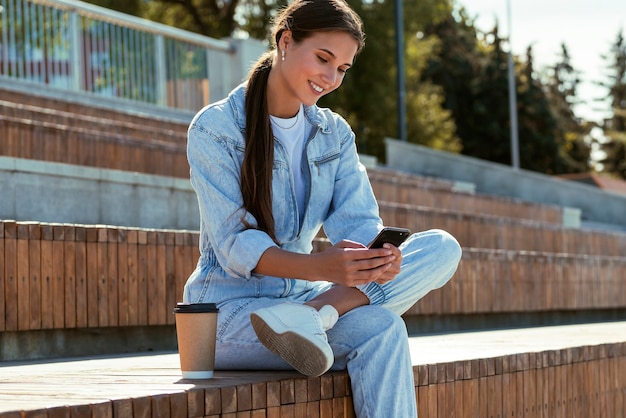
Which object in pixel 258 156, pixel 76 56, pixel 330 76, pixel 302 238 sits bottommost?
pixel 302 238

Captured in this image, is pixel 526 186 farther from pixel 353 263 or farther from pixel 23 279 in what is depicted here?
pixel 353 263

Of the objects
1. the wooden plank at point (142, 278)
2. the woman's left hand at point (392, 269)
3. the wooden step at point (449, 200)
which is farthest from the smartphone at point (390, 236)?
the wooden step at point (449, 200)

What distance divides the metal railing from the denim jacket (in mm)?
9441

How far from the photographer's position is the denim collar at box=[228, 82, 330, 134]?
3.73m

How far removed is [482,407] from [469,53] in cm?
4345

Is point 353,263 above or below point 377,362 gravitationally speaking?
above

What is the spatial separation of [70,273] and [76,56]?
8.95 metres

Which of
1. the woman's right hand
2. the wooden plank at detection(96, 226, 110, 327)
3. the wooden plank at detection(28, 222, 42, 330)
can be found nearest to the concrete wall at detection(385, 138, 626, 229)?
the wooden plank at detection(96, 226, 110, 327)

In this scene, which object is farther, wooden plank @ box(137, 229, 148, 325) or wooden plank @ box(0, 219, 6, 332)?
wooden plank @ box(137, 229, 148, 325)

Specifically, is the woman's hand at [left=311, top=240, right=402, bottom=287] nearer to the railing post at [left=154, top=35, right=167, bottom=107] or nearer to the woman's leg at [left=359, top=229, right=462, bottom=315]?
the woman's leg at [left=359, top=229, right=462, bottom=315]

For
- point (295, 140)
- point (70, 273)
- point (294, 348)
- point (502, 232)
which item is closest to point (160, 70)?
point (502, 232)

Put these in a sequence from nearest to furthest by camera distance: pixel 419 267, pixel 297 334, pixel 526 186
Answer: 1. pixel 297 334
2. pixel 419 267
3. pixel 526 186

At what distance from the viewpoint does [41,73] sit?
13.5m

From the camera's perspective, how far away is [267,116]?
376cm
